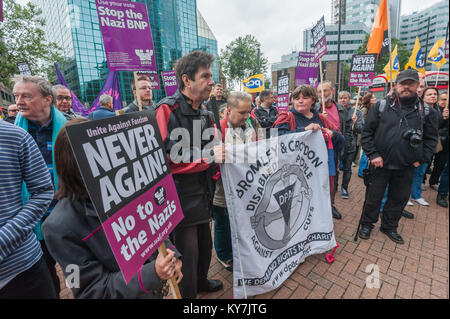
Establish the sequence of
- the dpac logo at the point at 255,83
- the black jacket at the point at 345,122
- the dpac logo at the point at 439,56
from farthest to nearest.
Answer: the dpac logo at the point at 255,83 → the dpac logo at the point at 439,56 → the black jacket at the point at 345,122

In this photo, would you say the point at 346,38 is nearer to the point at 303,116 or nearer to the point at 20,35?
the point at 20,35

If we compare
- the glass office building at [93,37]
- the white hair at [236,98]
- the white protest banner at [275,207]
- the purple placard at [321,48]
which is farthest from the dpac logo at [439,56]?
the glass office building at [93,37]

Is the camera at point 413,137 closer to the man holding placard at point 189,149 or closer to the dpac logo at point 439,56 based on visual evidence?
the man holding placard at point 189,149

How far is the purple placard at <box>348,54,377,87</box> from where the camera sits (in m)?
5.39

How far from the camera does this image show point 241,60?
3772 cm

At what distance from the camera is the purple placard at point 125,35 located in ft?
8.21

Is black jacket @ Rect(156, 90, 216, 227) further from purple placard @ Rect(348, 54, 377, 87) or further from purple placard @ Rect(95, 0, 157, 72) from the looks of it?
purple placard @ Rect(348, 54, 377, 87)

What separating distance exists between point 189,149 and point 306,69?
19.3 feet

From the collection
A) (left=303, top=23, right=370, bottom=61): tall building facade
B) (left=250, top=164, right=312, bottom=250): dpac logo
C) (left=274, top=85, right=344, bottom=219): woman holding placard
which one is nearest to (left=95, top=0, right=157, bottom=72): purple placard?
(left=274, top=85, right=344, bottom=219): woman holding placard

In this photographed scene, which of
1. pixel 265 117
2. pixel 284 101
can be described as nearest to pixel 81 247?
pixel 265 117

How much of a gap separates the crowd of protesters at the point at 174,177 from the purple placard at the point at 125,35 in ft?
2.04

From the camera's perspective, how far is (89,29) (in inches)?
1126
